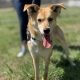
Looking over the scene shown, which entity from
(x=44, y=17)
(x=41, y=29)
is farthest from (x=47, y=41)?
(x=44, y=17)

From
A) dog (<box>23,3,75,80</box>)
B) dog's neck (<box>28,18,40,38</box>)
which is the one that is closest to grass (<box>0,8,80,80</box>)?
dog (<box>23,3,75,80</box>)

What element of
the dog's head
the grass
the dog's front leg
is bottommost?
the grass

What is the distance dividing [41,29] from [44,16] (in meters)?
0.23

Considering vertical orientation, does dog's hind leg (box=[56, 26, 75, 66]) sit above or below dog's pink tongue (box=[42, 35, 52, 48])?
below

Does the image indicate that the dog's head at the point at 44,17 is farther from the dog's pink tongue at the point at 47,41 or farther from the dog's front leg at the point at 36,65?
the dog's front leg at the point at 36,65

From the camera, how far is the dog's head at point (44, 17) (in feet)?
19.8

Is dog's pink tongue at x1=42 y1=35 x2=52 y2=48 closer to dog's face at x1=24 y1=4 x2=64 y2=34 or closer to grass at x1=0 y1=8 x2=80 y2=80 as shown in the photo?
dog's face at x1=24 y1=4 x2=64 y2=34

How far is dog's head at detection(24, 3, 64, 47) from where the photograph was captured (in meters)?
6.03

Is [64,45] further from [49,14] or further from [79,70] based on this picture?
[49,14]

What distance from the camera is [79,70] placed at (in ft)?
24.3

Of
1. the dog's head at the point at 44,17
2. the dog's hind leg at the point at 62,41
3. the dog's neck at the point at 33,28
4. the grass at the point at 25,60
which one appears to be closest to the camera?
the dog's head at the point at 44,17

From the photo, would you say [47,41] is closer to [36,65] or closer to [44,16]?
[44,16]

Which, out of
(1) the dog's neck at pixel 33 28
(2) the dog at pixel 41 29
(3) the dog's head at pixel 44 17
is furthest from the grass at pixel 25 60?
(3) the dog's head at pixel 44 17

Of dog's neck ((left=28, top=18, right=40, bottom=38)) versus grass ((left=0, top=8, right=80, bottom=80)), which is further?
grass ((left=0, top=8, right=80, bottom=80))
